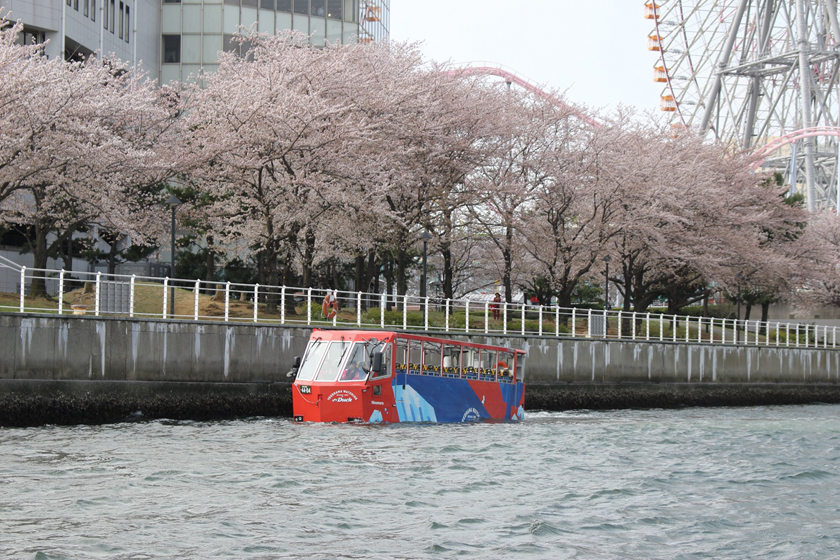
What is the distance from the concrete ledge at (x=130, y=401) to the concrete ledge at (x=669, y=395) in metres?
11.6

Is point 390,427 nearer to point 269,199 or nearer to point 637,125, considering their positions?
point 269,199

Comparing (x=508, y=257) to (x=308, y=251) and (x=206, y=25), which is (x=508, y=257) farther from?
(x=206, y=25)

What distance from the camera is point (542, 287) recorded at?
64312mm

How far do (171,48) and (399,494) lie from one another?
5614 centimetres

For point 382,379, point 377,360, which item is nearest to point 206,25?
point 382,379

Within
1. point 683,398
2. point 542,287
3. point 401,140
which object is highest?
point 401,140

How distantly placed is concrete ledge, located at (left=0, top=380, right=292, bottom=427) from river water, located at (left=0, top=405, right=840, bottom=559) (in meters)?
1.56

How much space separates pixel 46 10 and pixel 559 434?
37276 mm

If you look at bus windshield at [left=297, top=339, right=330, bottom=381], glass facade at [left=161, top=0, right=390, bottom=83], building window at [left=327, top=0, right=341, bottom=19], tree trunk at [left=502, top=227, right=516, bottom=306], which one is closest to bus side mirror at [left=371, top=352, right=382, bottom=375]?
bus windshield at [left=297, top=339, right=330, bottom=381]

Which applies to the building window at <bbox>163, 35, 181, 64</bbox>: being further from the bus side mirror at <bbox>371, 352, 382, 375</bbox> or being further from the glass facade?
the bus side mirror at <bbox>371, 352, 382, 375</bbox>

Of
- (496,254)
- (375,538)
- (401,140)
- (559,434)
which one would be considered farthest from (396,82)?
(375,538)

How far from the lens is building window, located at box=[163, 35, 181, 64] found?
222ft

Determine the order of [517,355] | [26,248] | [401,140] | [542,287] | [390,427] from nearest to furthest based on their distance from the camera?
1. [390,427]
2. [517,355]
3. [401,140]
4. [26,248]
5. [542,287]

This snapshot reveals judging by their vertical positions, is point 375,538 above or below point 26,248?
below
